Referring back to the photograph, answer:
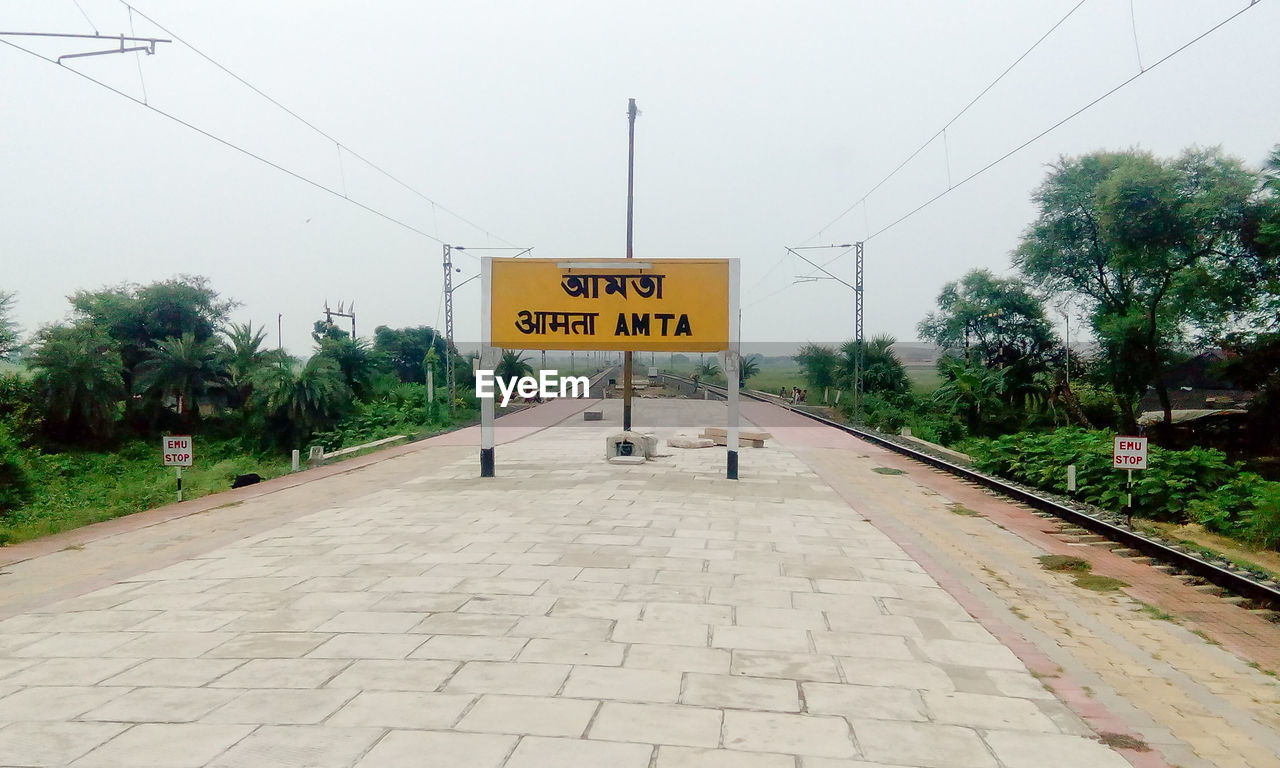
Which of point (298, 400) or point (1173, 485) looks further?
point (298, 400)

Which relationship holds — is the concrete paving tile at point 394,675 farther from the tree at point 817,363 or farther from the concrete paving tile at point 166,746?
the tree at point 817,363

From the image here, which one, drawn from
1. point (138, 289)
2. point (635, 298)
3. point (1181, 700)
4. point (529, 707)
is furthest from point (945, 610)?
point (138, 289)

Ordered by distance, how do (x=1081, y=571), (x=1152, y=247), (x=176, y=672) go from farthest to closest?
1. (x=1152, y=247)
2. (x=1081, y=571)
3. (x=176, y=672)

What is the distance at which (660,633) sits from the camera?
6164mm

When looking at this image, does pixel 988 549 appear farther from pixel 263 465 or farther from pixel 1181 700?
pixel 263 465

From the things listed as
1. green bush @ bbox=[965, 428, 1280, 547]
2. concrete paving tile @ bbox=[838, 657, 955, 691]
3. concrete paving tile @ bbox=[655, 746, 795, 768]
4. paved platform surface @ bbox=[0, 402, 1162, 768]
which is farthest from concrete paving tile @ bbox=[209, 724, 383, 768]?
green bush @ bbox=[965, 428, 1280, 547]

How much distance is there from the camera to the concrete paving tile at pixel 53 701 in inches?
181

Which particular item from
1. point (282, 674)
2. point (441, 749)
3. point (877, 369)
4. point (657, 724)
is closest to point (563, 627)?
point (657, 724)

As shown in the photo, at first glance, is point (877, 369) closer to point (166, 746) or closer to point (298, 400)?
point (298, 400)

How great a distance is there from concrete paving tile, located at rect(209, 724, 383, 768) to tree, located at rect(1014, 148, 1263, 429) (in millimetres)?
33386

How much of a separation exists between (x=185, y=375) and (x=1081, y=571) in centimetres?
3749

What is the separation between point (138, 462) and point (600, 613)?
108 feet

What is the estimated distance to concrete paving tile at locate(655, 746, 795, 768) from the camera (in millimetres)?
4035

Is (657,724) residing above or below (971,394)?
below
